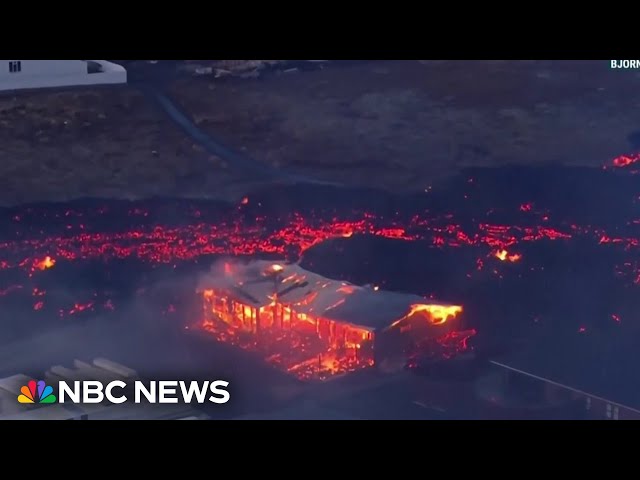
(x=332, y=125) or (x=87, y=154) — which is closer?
(x=87, y=154)

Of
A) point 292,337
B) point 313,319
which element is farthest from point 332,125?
point 292,337

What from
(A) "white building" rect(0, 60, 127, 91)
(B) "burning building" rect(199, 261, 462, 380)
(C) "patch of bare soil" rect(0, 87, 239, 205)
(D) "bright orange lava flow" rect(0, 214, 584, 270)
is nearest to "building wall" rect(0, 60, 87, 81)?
(A) "white building" rect(0, 60, 127, 91)

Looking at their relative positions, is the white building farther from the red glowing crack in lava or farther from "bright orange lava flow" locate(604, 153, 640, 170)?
"bright orange lava flow" locate(604, 153, 640, 170)

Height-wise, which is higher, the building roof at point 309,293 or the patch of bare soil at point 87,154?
the patch of bare soil at point 87,154

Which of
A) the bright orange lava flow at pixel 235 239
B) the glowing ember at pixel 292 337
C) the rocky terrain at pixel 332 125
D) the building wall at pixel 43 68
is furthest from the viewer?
the rocky terrain at pixel 332 125

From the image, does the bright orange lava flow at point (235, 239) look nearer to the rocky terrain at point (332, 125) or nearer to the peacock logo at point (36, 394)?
the rocky terrain at point (332, 125)

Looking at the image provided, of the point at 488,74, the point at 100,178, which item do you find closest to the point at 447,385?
the point at 488,74

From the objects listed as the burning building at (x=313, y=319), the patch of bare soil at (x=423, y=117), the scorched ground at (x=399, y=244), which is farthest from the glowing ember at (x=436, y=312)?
the patch of bare soil at (x=423, y=117)

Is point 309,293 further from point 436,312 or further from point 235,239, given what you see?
point 436,312
